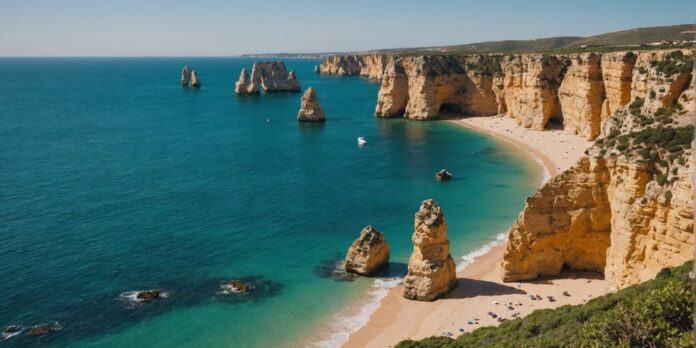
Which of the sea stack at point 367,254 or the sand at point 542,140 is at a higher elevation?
the sand at point 542,140

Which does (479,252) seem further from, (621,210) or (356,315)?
(621,210)

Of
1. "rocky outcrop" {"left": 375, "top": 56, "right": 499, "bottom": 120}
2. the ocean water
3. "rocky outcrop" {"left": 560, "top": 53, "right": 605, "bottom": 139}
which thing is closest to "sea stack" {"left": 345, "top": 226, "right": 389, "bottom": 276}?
the ocean water

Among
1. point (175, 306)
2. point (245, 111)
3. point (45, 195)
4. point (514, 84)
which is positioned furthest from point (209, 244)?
point (245, 111)

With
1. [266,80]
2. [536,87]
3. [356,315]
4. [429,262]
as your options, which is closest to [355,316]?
[356,315]

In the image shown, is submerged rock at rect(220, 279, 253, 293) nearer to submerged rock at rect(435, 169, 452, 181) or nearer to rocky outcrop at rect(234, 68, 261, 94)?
submerged rock at rect(435, 169, 452, 181)

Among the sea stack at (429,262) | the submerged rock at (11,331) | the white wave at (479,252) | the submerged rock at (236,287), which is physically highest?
the sea stack at (429,262)

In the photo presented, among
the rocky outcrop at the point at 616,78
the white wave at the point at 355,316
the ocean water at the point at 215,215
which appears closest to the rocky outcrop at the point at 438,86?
the ocean water at the point at 215,215

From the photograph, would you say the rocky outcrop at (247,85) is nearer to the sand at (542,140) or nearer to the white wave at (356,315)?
the sand at (542,140)
